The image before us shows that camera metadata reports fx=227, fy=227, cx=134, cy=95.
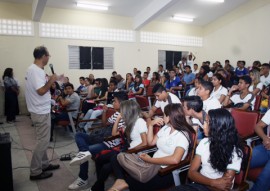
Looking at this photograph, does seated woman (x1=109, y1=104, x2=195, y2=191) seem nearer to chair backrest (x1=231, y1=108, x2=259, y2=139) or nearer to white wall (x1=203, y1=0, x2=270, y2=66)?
chair backrest (x1=231, y1=108, x2=259, y2=139)

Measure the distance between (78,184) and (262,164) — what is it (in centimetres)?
177

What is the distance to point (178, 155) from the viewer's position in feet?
5.43

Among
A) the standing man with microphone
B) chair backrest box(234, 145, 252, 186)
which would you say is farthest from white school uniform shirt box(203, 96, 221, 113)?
the standing man with microphone

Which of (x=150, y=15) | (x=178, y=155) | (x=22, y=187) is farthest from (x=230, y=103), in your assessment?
(x=150, y=15)

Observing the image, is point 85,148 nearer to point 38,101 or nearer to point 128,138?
point 128,138

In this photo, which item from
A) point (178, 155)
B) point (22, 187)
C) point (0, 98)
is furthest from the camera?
point (0, 98)

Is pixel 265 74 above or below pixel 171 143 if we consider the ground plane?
above

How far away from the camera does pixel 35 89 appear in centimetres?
242

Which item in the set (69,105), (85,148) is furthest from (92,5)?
(85,148)

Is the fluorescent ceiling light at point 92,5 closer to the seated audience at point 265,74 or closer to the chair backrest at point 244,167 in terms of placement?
the seated audience at point 265,74

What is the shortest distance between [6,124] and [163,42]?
21.5 ft

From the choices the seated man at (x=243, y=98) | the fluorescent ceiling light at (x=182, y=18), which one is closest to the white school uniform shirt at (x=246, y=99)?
the seated man at (x=243, y=98)

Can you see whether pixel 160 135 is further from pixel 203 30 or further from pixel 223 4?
pixel 203 30

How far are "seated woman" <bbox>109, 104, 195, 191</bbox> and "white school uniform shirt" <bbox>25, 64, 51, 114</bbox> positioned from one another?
1096 mm
